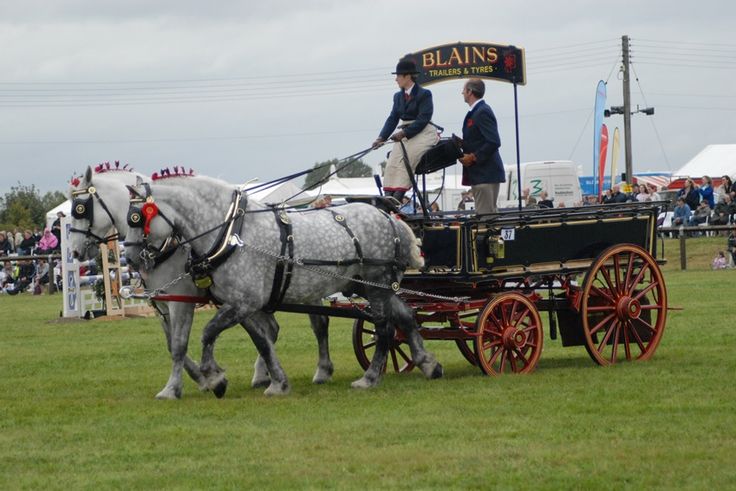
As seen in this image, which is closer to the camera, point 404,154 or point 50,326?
point 404,154

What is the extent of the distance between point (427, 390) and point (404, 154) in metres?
2.31

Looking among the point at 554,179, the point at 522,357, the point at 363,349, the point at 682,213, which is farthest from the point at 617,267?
the point at 554,179

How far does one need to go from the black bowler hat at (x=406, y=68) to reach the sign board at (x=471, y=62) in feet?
0.85

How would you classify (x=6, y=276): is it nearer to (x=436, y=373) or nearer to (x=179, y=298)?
(x=436, y=373)

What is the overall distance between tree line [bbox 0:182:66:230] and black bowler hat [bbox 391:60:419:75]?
49.6 meters

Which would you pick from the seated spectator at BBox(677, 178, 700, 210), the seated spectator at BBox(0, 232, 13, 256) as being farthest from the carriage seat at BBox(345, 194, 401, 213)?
the seated spectator at BBox(0, 232, 13, 256)

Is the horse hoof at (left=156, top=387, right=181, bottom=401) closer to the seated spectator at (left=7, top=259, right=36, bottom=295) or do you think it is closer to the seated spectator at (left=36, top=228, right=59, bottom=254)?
the seated spectator at (left=36, top=228, right=59, bottom=254)

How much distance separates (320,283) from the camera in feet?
37.0

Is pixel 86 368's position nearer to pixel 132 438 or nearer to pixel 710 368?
pixel 132 438

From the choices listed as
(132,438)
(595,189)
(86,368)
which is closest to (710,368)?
(132,438)

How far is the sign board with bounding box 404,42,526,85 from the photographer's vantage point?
12375 millimetres

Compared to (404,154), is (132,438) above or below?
below

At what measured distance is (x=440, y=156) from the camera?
39.6ft

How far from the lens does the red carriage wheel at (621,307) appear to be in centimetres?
1220
